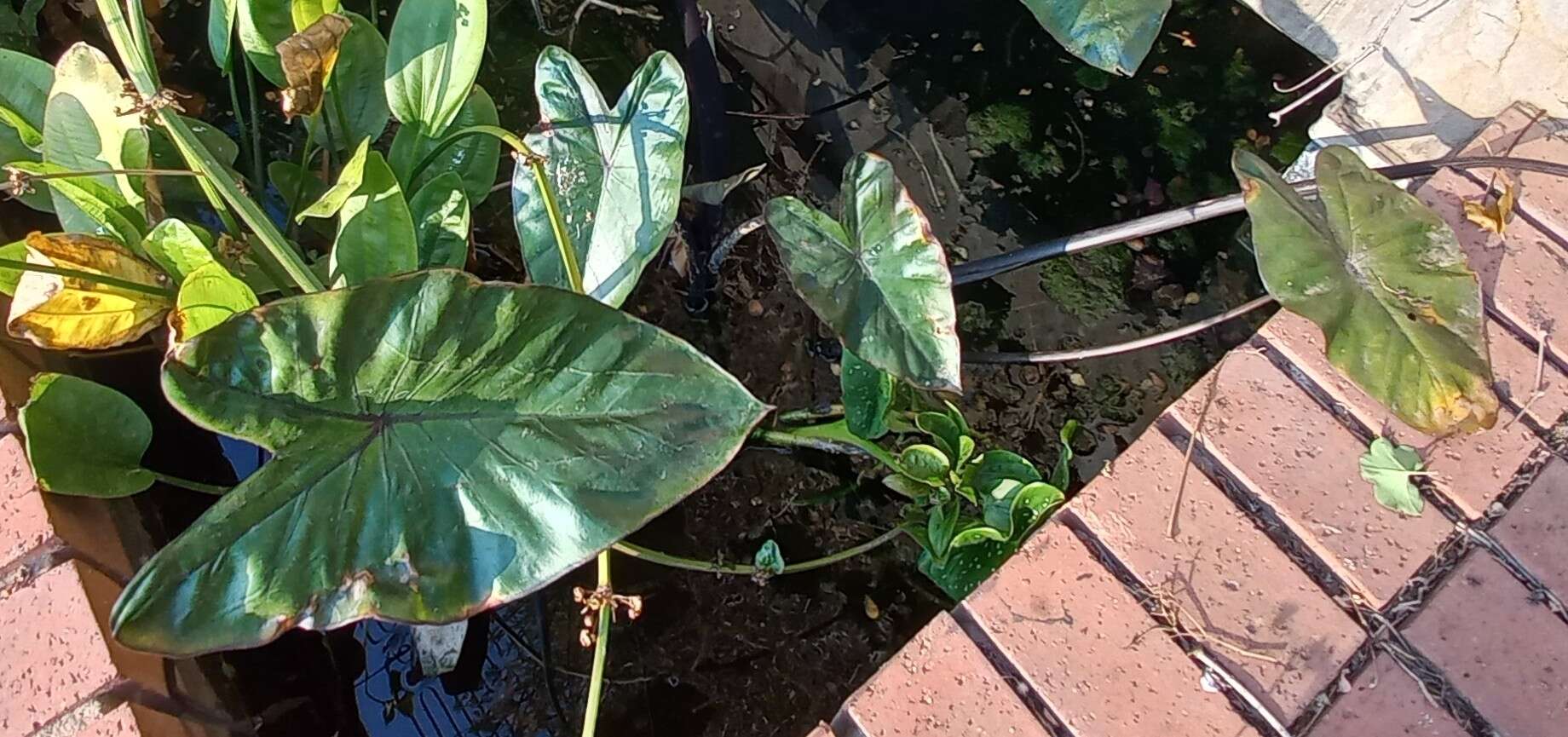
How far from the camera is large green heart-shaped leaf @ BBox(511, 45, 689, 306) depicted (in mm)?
880

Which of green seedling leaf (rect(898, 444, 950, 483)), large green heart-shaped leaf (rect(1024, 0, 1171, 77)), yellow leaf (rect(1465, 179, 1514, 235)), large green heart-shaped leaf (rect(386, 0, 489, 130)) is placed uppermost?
large green heart-shaped leaf (rect(1024, 0, 1171, 77))

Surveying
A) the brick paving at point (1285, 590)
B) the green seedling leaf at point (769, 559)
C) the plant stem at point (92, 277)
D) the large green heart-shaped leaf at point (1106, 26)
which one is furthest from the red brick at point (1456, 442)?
the plant stem at point (92, 277)

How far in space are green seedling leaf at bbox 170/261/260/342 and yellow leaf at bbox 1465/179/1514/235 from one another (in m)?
1.10

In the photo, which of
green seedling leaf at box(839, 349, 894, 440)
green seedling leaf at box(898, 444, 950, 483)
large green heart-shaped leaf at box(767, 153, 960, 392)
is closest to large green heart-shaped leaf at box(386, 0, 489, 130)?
large green heart-shaped leaf at box(767, 153, 960, 392)

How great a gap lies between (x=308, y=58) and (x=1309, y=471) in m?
0.86

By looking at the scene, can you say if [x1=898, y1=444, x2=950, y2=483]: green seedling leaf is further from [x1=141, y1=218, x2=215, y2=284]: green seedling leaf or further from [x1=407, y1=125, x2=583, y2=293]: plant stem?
[x1=141, y1=218, x2=215, y2=284]: green seedling leaf

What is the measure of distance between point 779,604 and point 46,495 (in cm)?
71

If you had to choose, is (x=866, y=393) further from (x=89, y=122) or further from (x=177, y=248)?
(x=89, y=122)

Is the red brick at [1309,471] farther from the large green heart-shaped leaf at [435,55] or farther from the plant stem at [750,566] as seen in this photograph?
the large green heart-shaped leaf at [435,55]

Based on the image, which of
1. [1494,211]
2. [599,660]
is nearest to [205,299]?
[599,660]

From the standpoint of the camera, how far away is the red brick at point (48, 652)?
0.79 metres

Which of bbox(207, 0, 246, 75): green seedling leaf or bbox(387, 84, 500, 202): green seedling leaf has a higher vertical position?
bbox(207, 0, 246, 75): green seedling leaf

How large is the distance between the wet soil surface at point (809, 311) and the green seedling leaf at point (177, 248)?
1.26 feet

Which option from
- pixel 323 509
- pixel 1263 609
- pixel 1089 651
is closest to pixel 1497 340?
pixel 1263 609
